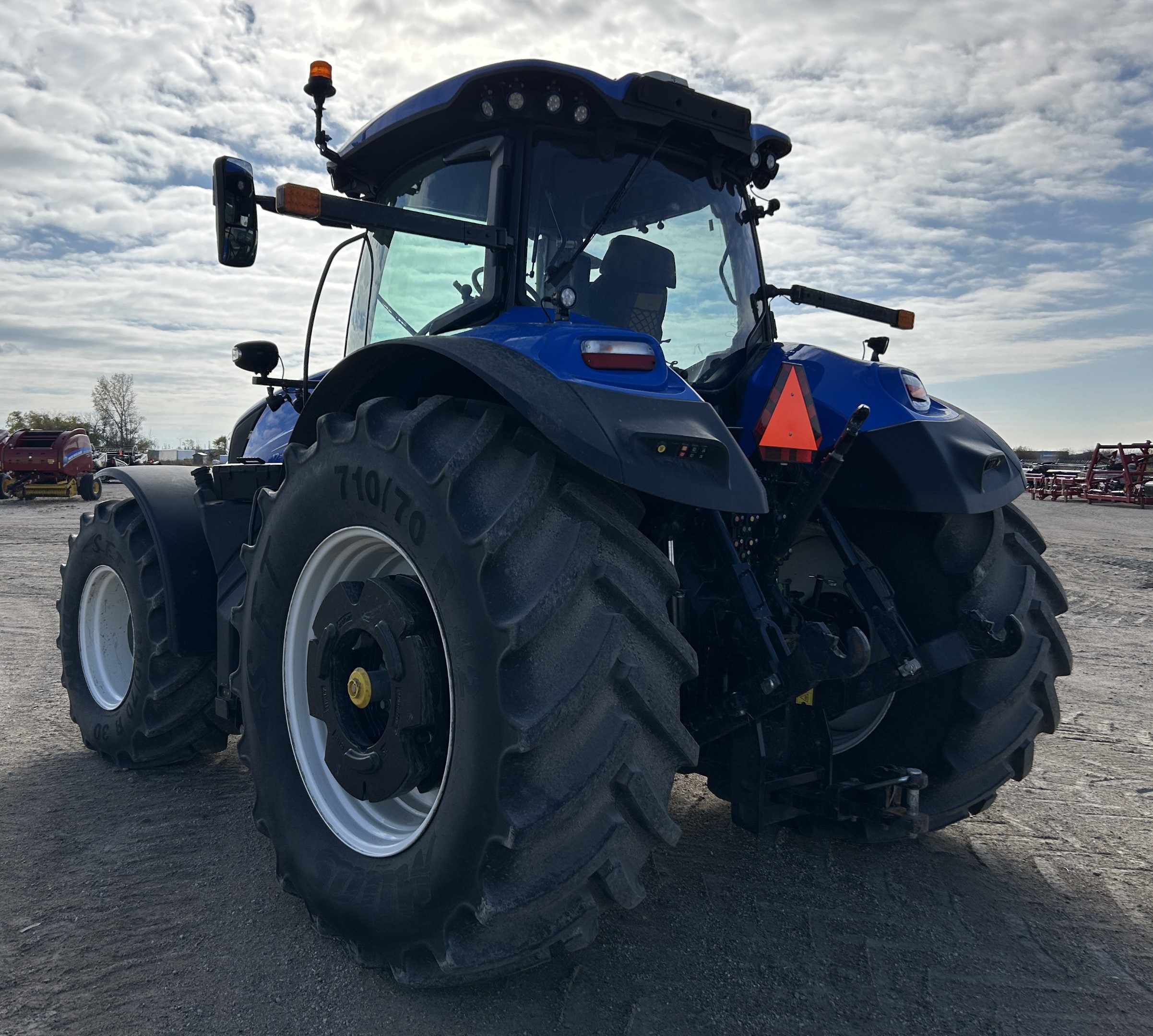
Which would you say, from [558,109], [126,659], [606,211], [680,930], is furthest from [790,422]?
[126,659]

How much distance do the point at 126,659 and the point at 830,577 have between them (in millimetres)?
3128

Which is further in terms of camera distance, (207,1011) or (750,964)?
(750,964)

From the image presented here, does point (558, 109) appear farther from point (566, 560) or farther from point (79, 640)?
point (79, 640)

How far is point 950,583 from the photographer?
264 centimetres

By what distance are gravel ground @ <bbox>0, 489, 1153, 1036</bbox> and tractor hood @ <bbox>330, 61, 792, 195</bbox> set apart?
226 cm

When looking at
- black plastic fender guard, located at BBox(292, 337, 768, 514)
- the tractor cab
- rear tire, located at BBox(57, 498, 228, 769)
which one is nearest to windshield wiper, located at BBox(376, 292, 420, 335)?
the tractor cab

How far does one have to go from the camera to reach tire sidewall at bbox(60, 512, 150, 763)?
3510 millimetres

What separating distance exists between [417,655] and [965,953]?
1594mm

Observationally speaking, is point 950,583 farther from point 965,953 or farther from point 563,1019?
point 563,1019

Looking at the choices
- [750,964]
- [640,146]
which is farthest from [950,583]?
[640,146]

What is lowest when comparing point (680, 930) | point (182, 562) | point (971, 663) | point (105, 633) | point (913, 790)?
point (680, 930)

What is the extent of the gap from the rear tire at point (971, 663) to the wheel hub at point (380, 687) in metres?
1.45

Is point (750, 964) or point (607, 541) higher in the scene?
point (607, 541)

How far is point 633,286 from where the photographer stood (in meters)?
2.72
